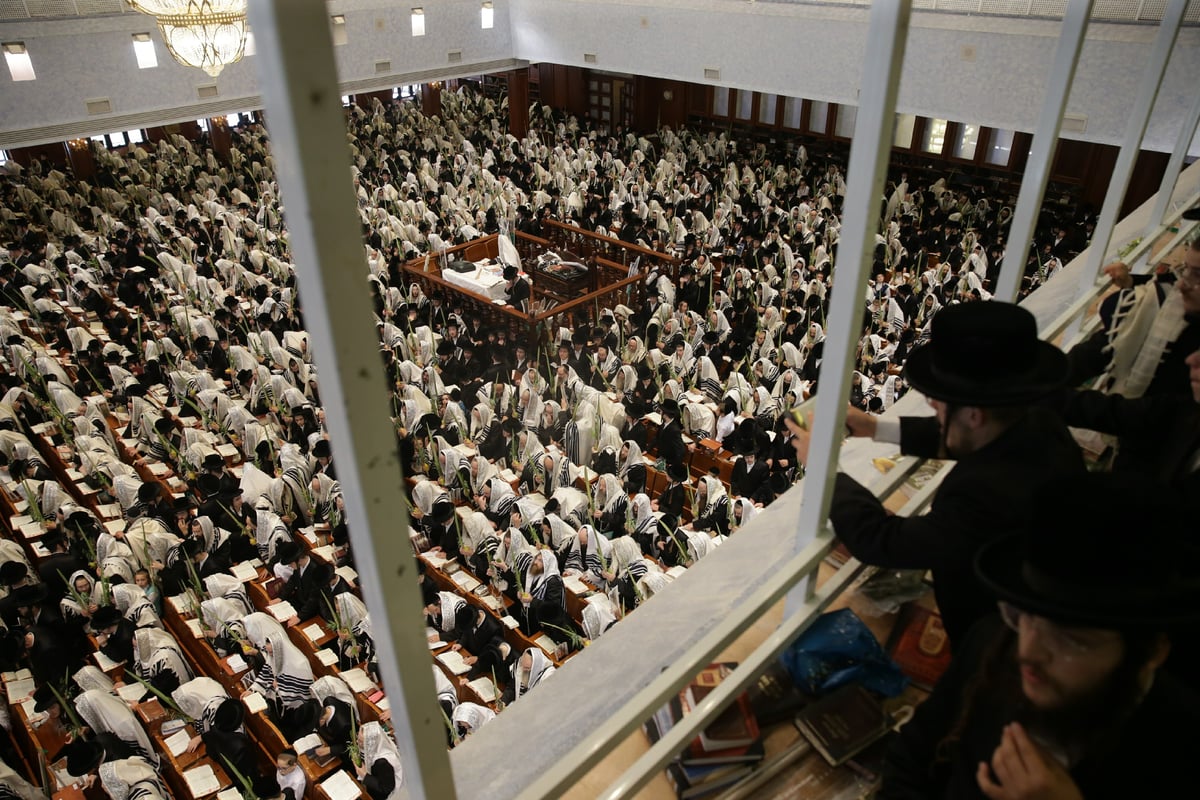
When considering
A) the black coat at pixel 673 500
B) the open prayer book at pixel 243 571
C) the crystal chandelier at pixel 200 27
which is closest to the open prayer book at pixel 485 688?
the black coat at pixel 673 500

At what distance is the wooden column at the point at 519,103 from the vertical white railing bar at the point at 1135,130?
1735 centimetres

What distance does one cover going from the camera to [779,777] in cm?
224

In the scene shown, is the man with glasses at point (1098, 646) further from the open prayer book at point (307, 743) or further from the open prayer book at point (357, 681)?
the open prayer book at point (357, 681)

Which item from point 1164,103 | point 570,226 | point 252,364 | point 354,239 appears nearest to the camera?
point 354,239

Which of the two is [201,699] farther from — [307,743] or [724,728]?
[724,728]

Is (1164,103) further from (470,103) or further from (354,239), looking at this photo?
(470,103)

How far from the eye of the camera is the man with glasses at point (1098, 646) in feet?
4.63

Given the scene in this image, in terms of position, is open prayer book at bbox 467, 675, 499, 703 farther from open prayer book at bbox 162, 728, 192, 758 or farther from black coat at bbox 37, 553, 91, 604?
black coat at bbox 37, 553, 91, 604

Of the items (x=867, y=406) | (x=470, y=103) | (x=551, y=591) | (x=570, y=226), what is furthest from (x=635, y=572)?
(x=470, y=103)

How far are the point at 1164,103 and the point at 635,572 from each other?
1065cm

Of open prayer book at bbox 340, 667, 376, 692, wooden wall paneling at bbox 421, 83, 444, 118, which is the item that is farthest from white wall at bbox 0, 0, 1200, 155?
open prayer book at bbox 340, 667, 376, 692

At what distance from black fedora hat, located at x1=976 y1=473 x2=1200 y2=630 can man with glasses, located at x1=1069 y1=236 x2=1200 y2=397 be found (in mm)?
2043

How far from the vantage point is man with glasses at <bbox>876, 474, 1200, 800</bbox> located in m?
1.41

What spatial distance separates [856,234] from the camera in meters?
1.92
